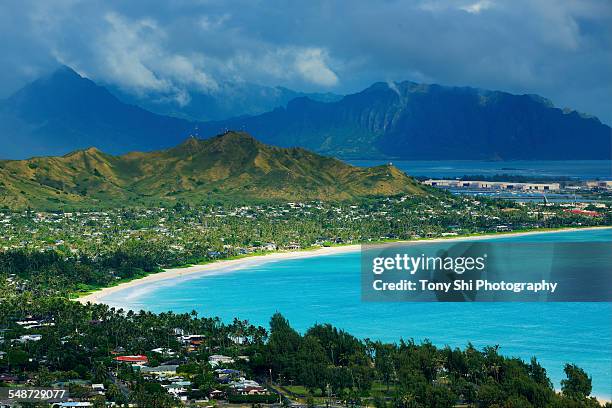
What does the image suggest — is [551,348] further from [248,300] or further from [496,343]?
[248,300]

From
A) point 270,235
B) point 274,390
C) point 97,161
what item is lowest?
point 274,390

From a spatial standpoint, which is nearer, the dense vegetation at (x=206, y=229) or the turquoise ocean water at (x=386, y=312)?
the turquoise ocean water at (x=386, y=312)

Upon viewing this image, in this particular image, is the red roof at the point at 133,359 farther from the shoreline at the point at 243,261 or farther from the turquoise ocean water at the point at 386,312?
the shoreline at the point at 243,261

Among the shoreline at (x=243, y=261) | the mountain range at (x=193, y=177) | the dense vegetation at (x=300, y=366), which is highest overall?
the mountain range at (x=193, y=177)

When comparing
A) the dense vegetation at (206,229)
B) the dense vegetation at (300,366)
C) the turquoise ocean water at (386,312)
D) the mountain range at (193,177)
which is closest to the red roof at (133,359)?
the dense vegetation at (300,366)

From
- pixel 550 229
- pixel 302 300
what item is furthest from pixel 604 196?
pixel 302 300

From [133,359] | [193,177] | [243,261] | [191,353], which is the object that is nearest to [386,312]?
[191,353]
